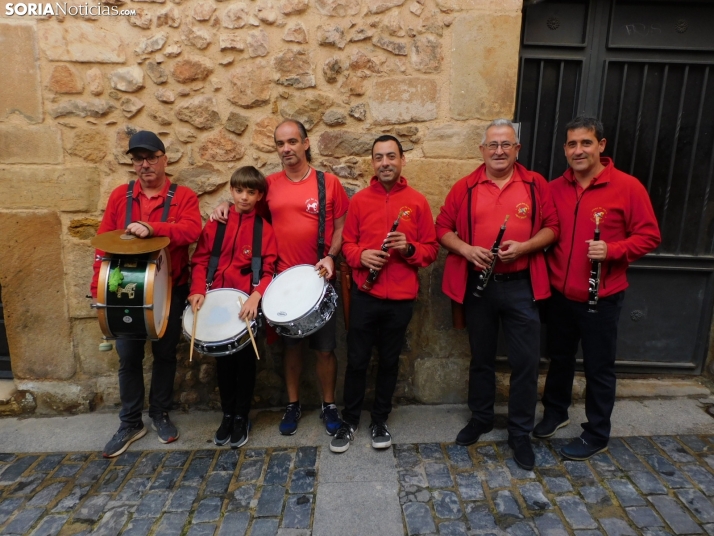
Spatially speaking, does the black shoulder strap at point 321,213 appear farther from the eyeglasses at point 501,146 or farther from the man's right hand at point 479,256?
the eyeglasses at point 501,146

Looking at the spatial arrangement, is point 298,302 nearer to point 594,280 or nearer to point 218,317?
point 218,317

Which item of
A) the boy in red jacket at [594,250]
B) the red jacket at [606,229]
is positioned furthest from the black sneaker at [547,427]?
the red jacket at [606,229]

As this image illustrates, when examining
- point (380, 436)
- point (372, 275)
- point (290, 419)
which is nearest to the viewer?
point (372, 275)

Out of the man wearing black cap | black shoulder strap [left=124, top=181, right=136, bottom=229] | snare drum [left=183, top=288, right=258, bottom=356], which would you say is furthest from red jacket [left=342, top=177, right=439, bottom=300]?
black shoulder strap [left=124, top=181, right=136, bottom=229]

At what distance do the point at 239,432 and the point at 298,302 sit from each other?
42.3 inches

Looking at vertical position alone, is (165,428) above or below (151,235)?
below

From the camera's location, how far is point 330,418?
131 inches

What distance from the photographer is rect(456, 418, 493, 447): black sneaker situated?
3113mm

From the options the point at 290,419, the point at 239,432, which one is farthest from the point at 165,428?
the point at 290,419

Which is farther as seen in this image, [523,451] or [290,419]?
[290,419]

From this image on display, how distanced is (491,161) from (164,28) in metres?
2.40

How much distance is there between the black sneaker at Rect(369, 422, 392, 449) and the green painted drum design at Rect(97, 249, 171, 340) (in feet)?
5.05

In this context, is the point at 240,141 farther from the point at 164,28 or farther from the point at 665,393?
the point at 665,393

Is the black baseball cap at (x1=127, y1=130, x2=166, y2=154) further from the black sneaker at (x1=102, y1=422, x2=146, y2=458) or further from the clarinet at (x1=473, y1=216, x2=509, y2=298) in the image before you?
the clarinet at (x1=473, y1=216, x2=509, y2=298)
